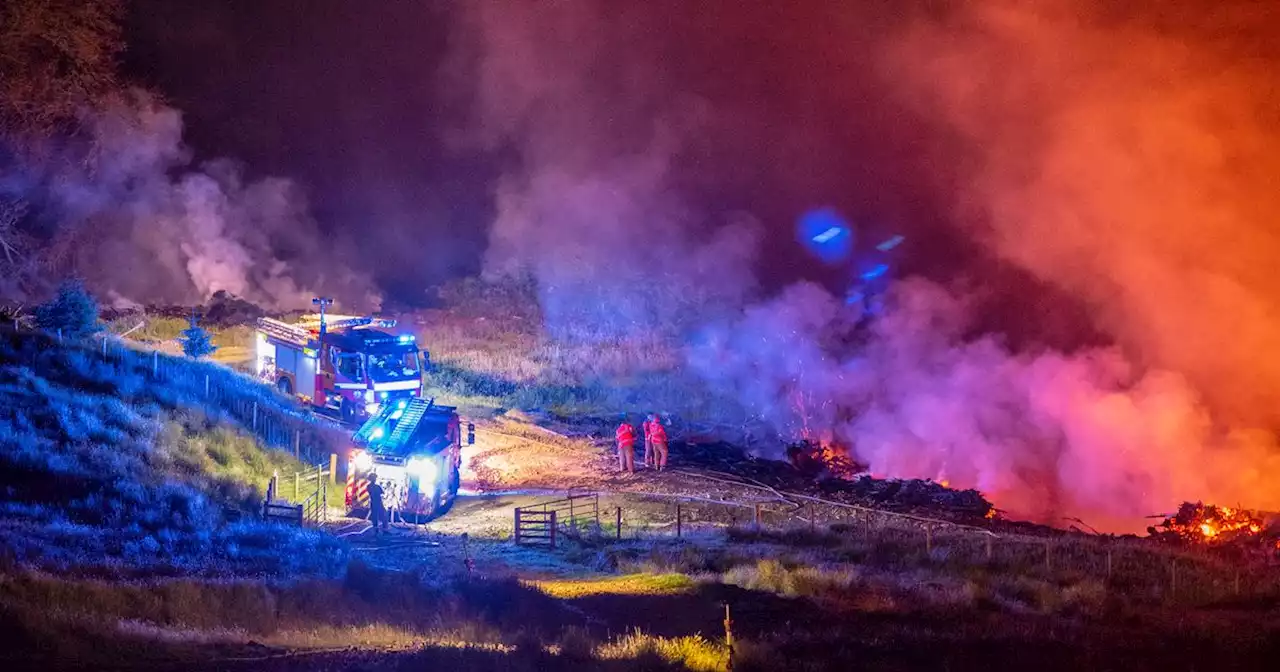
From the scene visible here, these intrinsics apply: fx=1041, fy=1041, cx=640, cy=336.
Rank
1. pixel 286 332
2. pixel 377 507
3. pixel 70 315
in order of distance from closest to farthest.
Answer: pixel 377 507
pixel 70 315
pixel 286 332

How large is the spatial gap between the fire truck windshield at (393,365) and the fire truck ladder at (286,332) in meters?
2.21

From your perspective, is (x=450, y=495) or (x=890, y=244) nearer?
(x=450, y=495)

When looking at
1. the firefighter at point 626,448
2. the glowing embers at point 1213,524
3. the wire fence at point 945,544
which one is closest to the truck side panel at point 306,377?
the firefighter at point 626,448

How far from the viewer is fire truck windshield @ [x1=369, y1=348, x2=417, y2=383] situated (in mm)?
21000

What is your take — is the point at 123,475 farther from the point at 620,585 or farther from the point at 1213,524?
the point at 1213,524

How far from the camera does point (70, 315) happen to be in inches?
847

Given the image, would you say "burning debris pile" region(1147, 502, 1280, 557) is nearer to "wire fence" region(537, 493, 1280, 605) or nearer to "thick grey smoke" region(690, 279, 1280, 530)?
"wire fence" region(537, 493, 1280, 605)

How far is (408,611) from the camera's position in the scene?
9.46 meters

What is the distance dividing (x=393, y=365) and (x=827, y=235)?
23.3m

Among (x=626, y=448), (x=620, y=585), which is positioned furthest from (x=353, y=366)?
(x=620, y=585)

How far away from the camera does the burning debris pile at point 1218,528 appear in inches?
661

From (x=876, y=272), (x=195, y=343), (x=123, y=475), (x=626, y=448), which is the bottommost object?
(x=123, y=475)

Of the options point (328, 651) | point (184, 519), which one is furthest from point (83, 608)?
point (184, 519)

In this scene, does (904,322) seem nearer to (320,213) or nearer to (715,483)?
(715,483)
